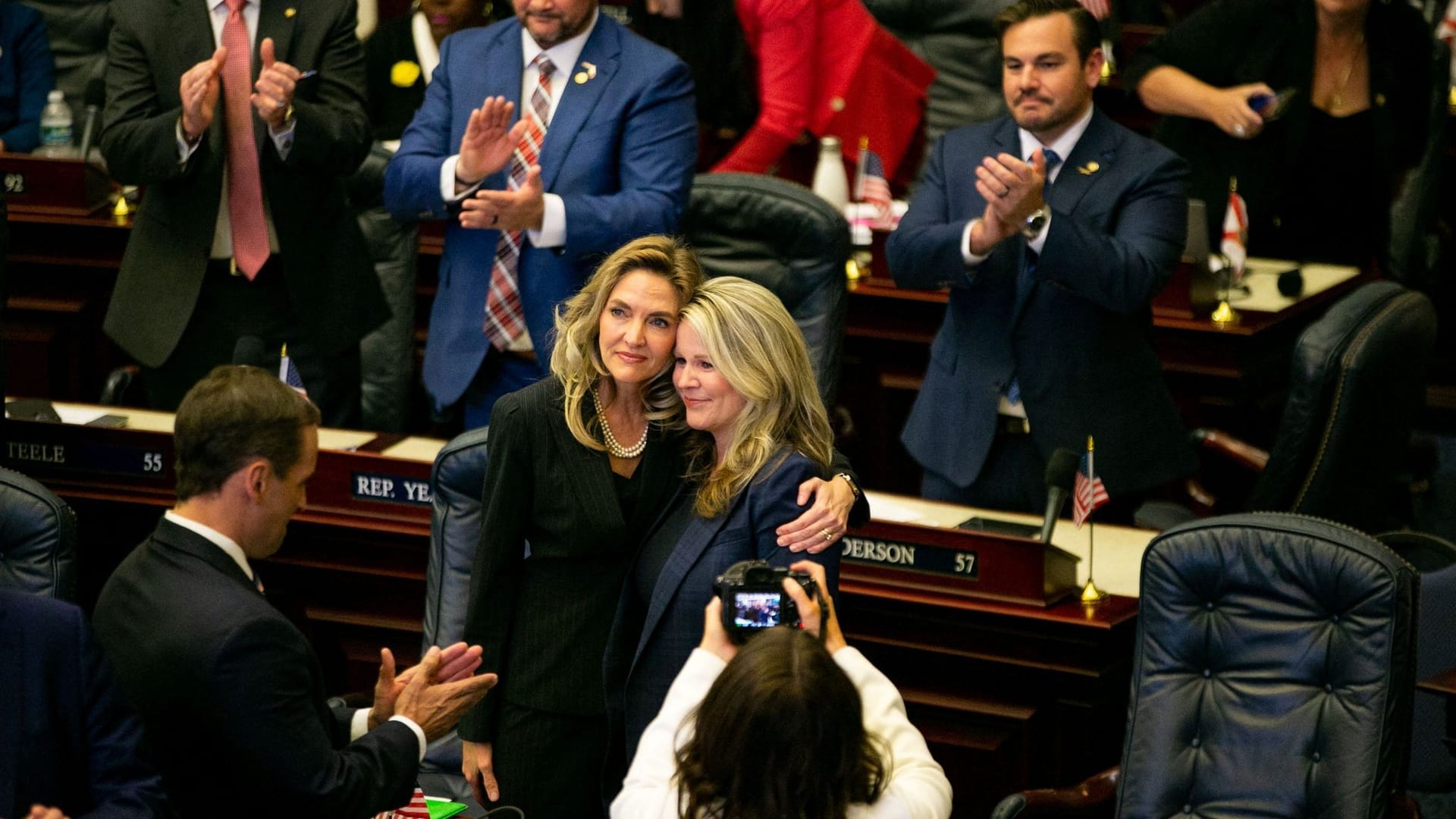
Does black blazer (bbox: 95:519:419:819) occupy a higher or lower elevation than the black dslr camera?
lower

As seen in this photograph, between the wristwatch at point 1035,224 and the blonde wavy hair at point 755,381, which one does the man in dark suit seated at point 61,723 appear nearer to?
the blonde wavy hair at point 755,381

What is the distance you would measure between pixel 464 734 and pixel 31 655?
90cm

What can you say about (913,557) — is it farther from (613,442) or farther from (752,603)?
(752,603)

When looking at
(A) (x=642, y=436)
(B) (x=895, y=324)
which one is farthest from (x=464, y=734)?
(B) (x=895, y=324)

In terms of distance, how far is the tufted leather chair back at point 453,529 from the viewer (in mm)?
3756

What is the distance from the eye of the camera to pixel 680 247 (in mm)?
3305

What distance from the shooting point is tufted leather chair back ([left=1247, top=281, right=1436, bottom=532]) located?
4035 mm

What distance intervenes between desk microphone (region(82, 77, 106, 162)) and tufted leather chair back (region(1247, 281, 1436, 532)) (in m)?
3.43

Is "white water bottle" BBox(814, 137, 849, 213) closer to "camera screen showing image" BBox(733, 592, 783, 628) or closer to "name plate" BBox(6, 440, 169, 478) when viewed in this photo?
"name plate" BBox(6, 440, 169, 478)

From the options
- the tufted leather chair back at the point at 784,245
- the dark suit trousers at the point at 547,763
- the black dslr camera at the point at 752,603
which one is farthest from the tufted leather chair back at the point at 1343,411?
the black dslr camera at the point at 752,603

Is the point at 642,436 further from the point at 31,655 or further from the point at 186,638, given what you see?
the point at 31,655

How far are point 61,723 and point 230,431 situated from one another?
0.47 m

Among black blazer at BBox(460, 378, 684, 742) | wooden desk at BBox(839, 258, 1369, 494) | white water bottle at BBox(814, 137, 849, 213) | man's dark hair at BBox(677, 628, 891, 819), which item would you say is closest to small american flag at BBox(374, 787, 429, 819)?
black blazer at BBox(460, 378, 684, 742)

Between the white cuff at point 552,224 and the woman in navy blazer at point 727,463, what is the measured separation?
39.7 inches
